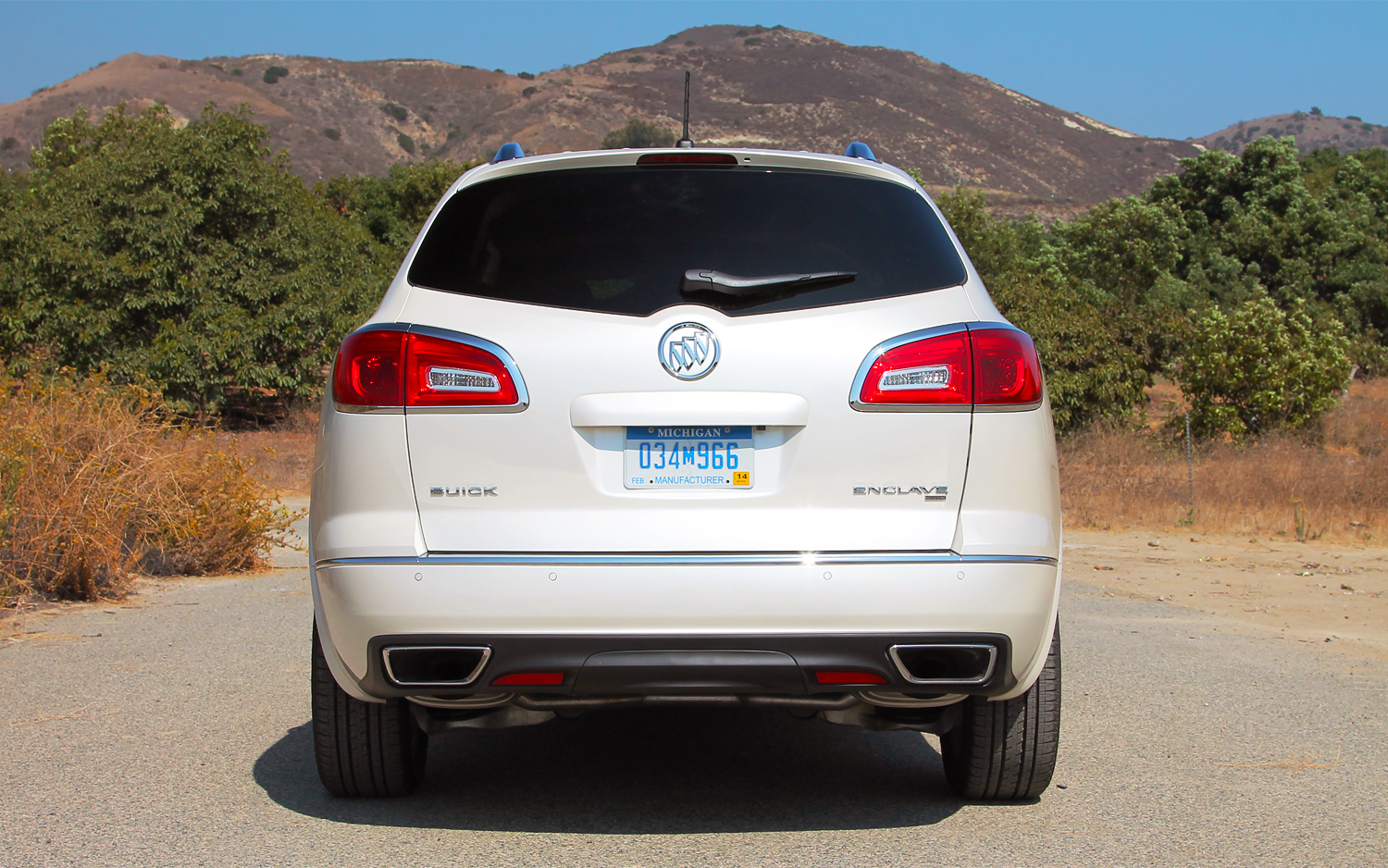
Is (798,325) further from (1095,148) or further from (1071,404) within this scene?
(1095,148)

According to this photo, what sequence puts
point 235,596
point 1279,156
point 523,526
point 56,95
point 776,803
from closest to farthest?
point 523,526, point 776,803, point 235,596, point 1279,156, point 56,95

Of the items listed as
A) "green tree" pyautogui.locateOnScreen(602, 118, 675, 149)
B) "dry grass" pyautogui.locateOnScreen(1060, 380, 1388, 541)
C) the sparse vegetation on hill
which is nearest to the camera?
"dry grass" pyautogui.locateOnScreen(1060, 380, 1388, 541)

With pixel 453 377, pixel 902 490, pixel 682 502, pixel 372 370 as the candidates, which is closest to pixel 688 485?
pixel 682 502

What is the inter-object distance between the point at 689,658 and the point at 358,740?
3.96 ft

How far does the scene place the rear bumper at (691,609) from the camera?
309 cm

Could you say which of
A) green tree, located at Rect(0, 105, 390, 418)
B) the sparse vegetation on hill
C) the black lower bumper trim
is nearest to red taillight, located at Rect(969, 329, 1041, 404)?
the black lower bumper trim

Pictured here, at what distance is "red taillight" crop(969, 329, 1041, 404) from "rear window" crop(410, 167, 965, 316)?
22 centimetres

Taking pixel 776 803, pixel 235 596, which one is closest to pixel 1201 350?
pixel 235 596

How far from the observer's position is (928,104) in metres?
177

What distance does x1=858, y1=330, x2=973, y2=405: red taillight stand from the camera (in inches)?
126

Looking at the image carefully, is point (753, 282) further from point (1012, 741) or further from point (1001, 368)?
point (1012, 741)

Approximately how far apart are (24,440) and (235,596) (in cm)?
165

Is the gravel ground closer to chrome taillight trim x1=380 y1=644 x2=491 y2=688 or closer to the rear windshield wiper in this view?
chrome taillight trim x1=380 y1=644 x2=491 y2=688

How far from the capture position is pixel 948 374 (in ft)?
10.6
